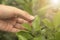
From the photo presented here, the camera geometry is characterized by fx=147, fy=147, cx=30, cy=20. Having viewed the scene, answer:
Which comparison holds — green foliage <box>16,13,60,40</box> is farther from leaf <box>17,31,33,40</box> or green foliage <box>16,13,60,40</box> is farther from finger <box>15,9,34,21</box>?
finger <box>15,9,34,21</box>

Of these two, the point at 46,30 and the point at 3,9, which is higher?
the point at 3,9

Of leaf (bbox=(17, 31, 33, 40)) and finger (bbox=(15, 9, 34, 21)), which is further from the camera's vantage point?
finger (bbox=(15, 9, 34, 21))

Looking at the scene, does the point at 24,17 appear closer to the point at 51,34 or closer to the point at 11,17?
the point at 11,17

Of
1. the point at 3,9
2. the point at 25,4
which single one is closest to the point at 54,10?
the point at 25,4

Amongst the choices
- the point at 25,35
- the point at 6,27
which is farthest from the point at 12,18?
the point at 25,35

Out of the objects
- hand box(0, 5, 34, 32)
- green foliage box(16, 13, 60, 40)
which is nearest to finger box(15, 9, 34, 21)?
hand box(0, 5, 34, 32)

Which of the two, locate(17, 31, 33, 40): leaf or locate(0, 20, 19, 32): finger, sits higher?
locate(0, 20, 19, 32): finger

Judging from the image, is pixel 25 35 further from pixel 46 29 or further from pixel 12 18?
pixel 12 18

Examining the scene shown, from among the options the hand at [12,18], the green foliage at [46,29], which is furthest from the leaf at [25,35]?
the hand at [12,18]
